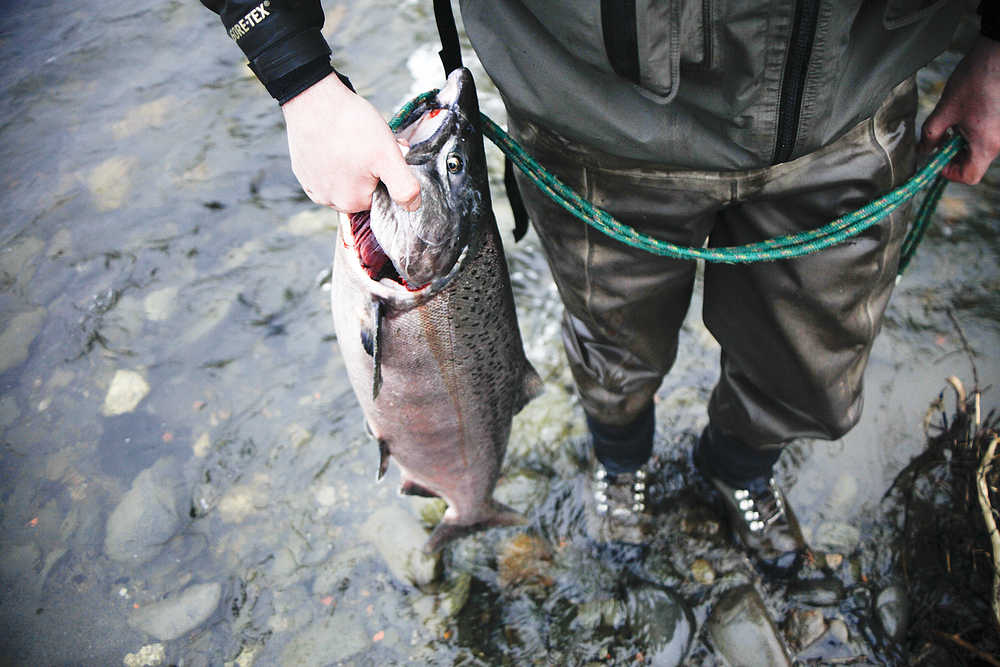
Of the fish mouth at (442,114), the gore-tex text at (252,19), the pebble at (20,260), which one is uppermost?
the gore-tex text at (252,19)

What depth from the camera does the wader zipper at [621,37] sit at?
1.17 metres

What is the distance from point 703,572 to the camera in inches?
96.3

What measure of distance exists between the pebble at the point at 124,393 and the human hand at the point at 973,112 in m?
3.31

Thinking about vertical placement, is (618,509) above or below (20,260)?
below

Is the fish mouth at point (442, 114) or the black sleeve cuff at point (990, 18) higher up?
the fish mouth at point (442, 114)

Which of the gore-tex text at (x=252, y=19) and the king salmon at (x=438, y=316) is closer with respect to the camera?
the gore-tex text at (x=252, y=19)

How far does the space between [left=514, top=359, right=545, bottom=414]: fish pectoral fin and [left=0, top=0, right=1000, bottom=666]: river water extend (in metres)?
0.68

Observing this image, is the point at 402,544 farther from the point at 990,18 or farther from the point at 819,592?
the point at 990,18

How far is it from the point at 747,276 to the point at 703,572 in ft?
4.31

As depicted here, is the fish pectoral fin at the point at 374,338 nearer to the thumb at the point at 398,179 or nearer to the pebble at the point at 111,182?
the thumb at the point at 398,179

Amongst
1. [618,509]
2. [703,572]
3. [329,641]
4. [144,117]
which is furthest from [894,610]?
[144,117]

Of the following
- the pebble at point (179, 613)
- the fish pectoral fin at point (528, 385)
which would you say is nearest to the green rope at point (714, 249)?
the fish pectoral fin at point (528, 385)

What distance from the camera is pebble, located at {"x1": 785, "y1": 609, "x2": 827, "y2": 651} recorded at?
2.28 m

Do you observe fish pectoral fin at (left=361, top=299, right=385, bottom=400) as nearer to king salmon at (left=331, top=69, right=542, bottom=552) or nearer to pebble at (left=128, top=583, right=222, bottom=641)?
king salmon at (left=331, top=69, right=542, bottom=552)
